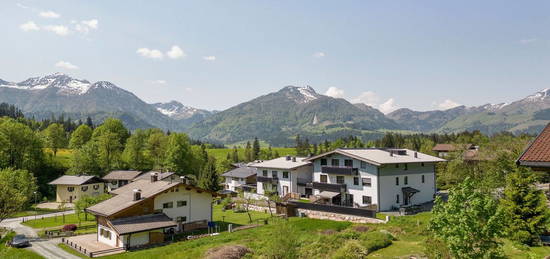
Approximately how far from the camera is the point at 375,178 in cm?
5459

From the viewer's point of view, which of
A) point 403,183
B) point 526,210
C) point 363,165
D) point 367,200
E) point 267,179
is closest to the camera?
point 526,210

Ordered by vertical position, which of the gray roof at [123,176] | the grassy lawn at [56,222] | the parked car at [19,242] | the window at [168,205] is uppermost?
the gray roof at [123,176]

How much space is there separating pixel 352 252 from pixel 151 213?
96.1 ft

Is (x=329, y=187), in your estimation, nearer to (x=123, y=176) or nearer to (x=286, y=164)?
(x=286, y=164)

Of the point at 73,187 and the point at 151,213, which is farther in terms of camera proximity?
the point at 73,187

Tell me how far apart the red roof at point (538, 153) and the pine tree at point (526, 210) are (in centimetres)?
1858

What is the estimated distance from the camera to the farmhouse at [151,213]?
4222 centimetres

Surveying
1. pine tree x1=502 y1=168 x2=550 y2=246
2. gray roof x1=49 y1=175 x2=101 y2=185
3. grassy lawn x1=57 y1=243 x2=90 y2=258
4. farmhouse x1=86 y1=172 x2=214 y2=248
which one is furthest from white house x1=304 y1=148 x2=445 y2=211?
gray roof x1=49 y1=175 x2=101 y2=185

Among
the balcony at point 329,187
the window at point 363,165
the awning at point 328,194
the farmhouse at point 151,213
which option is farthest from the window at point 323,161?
the farmhouse at point 151,213

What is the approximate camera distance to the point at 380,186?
179 feet

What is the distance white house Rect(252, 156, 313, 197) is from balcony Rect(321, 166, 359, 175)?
21.4ft

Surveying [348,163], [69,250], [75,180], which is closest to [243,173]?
[348,163]

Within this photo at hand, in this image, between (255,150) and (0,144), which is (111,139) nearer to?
(0,144)

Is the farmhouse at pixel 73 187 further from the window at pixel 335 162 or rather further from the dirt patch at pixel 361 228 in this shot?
the dirt patch at pixel 361 228
